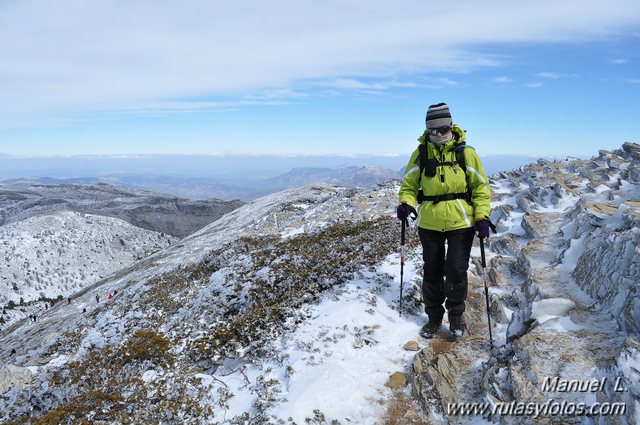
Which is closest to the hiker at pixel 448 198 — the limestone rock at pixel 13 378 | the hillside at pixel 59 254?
the limestone rock at pixel 13 378

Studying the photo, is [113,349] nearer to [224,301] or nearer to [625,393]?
[224,301]

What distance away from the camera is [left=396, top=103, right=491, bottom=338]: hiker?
8.82 m

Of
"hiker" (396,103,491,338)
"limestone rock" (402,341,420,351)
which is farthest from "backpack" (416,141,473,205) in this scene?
"limestone rock" (402,341,420,351)

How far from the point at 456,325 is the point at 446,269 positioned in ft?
4.81

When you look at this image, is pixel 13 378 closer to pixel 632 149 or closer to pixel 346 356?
pixel 346 356

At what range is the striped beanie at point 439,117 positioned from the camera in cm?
869

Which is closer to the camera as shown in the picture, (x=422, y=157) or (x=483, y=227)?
(x=483, y=227)

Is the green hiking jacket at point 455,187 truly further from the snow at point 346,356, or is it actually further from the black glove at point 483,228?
the snow at point 346,356

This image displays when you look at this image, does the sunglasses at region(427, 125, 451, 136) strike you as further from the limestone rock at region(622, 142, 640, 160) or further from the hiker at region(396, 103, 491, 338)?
the limestone rock at region(622, 142, 640, 160)

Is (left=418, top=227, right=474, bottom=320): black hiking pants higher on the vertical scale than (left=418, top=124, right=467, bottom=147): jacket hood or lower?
lower

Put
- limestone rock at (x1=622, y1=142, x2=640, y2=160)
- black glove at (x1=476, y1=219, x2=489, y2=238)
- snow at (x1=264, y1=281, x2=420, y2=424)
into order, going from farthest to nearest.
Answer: limestone rock at (x1=622, y1=142, x2=640, y2=160), black glove at (x1=476, y1=219, x2=489, y2=238), snow at (x1=264, y1=281, x2=420, y2=424)

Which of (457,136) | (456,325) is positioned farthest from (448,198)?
(456,325)

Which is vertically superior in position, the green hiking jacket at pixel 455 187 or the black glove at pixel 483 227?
the green hiking jacket at pixel 455 187

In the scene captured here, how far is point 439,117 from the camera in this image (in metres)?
8.70
